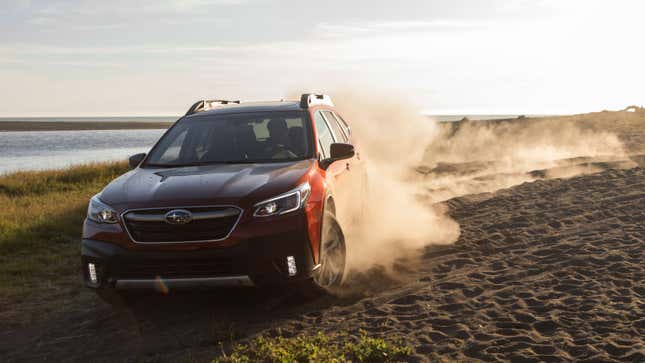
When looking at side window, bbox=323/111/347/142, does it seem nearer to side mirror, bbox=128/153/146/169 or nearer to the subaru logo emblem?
side mirror, bbox=128/153/146/169

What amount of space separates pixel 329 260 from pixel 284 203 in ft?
3.15

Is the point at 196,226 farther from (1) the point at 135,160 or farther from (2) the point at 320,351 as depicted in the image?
(1) the point at 135,160

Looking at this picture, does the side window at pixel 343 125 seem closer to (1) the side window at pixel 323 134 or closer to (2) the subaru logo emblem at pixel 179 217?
(1) the side window at pixel 323 134

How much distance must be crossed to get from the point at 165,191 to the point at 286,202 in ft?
3.29

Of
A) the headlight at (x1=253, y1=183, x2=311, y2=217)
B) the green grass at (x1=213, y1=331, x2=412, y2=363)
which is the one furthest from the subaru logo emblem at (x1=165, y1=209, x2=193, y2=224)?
the green grass at (x1=213, y1=331, x2=412, y2=363)

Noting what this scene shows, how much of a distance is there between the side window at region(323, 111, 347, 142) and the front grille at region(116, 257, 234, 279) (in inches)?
119

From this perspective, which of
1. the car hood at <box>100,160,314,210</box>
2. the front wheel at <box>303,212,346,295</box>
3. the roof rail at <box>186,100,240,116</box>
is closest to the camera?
the car hood at <box>100,160,314,210</box>

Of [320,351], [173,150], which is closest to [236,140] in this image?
[173,150]

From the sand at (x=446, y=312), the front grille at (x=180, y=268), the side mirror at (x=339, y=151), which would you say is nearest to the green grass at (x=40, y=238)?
the sand at (x=446, y=312)

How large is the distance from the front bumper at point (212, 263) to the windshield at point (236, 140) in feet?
4.23

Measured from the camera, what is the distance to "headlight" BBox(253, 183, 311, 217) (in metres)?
5.42

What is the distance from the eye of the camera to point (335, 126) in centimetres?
820

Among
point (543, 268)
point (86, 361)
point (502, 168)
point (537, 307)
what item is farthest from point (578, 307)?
point (502, 168)

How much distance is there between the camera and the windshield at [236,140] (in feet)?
21.8
